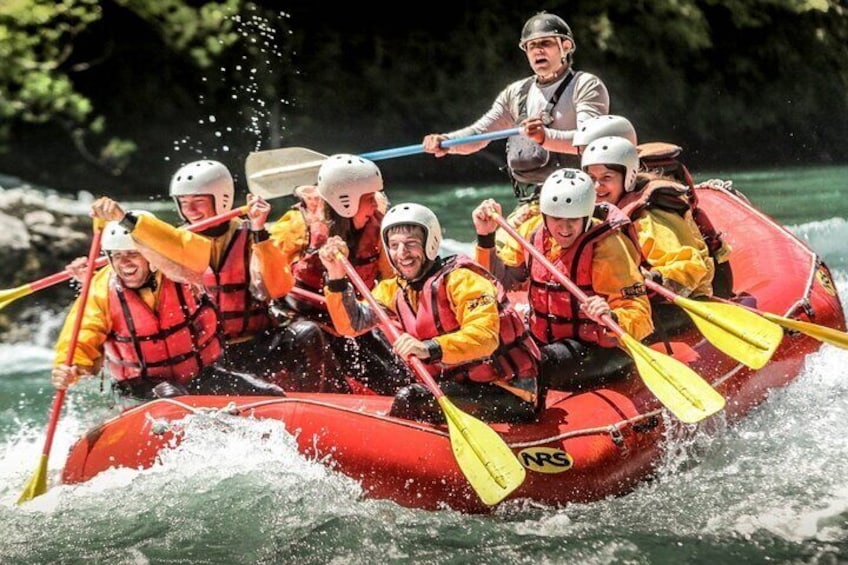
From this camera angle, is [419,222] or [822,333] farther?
[822,333]

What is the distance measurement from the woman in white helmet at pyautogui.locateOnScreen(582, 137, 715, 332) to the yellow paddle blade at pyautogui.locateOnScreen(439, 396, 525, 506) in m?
1.44

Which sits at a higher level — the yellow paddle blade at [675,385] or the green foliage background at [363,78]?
the green foliage background at [363,78]

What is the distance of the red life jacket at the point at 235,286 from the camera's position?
5.35m

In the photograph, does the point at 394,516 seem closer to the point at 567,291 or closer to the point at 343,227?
the point at 567,291

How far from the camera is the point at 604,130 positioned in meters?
5.68

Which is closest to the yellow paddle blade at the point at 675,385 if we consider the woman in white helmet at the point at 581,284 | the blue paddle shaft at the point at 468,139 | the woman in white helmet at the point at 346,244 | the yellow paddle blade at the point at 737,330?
the woman in white helmet at the point at 581,284

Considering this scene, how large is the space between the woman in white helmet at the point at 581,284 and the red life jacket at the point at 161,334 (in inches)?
57.7

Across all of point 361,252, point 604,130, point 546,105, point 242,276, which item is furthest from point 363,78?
point 242,276

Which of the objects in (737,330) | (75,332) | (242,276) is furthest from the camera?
(242,276)

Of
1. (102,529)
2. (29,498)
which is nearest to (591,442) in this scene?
(102,529)

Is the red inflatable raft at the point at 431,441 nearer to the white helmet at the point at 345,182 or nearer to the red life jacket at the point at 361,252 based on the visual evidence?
the red life jacket at the point at 361,252

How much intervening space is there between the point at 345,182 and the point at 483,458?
1684 millimetres

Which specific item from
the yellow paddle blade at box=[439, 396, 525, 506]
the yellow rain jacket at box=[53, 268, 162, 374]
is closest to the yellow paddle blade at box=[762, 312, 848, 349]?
the yellow paddle blade at box=[439, 396, 525, 506]

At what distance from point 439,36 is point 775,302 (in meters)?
11.2
